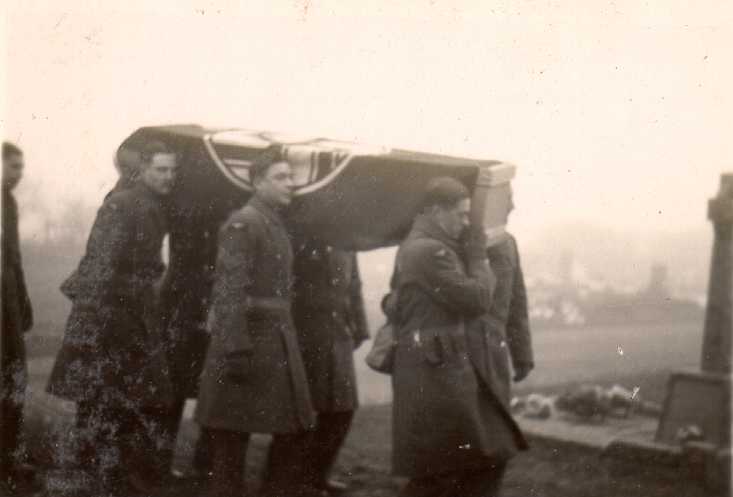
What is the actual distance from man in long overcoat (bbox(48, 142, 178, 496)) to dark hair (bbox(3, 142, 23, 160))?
485mm

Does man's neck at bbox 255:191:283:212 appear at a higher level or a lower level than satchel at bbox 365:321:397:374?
higher

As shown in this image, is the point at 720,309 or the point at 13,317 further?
the point at 720,309

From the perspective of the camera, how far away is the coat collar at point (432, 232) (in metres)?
4.28

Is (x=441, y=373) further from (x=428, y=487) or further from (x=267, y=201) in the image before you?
(x=267, y=201)

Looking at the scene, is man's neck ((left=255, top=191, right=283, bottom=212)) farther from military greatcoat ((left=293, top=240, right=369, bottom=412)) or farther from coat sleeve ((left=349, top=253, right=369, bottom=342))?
coat sleeve ((left=349, top=253, right=369, bottom=342))

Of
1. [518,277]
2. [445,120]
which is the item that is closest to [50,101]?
[445,120]

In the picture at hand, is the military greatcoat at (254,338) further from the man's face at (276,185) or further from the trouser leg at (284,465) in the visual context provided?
the trouser leg at (284,465)

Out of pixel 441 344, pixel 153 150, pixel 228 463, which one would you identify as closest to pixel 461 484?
pixel 441 344

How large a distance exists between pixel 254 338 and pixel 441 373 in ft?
2.48

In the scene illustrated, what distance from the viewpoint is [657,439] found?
17.7 feet

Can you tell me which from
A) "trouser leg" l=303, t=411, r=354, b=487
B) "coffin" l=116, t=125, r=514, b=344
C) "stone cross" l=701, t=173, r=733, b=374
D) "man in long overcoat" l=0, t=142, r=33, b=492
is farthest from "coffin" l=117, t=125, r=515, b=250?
"stone cross" l=701, t=173, r=733, b=374

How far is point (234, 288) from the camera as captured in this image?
174 inches

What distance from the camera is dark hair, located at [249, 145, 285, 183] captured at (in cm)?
452

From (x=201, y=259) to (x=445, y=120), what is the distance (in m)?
1.17
